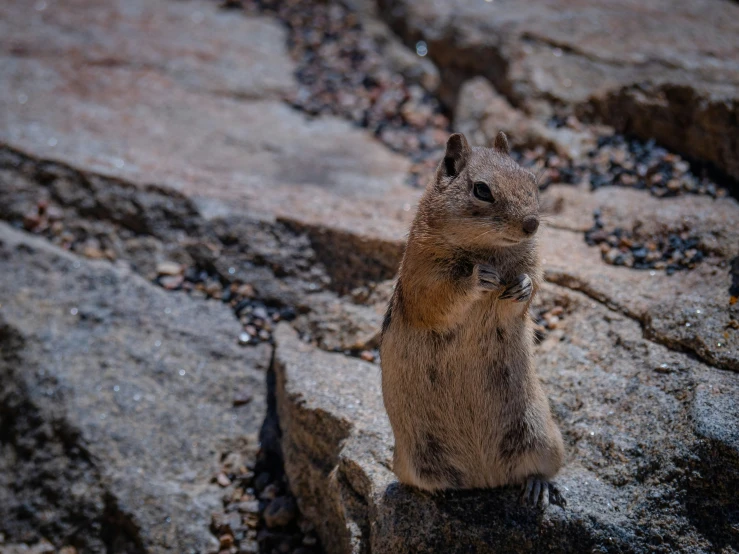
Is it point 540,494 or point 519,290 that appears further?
point 540,494

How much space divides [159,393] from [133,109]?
343 cm

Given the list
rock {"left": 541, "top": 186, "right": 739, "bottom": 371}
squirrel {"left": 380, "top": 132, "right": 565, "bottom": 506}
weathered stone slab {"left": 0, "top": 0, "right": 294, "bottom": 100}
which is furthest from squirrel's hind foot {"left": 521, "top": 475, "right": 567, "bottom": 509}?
weathered stone slab {"left": 0, "top": 0, "right": 294, "bottom": 100}

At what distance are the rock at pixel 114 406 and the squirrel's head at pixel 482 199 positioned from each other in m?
2.16

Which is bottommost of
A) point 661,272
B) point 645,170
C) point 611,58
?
point 661,272

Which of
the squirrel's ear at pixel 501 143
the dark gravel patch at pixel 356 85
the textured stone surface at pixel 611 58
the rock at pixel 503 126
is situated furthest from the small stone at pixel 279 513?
the textured stone surface at pixel 611 58

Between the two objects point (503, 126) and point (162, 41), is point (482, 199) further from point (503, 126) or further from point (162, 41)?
point (162, 41)

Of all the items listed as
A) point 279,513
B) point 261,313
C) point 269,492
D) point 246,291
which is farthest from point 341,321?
point 279,513

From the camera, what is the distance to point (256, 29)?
8.92m

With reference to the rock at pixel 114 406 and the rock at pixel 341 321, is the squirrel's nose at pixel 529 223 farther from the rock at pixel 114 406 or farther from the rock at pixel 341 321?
the rock at pixel 114 406

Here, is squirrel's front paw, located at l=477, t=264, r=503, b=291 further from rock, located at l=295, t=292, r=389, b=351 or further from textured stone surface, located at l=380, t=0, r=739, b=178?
textured stone surface, located at l=380, t=0, r=739, b=178

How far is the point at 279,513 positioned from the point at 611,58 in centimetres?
475

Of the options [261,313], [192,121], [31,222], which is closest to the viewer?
[261,313]

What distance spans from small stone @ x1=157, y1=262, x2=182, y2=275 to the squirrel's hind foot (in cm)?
312

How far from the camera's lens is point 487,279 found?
332 cm
